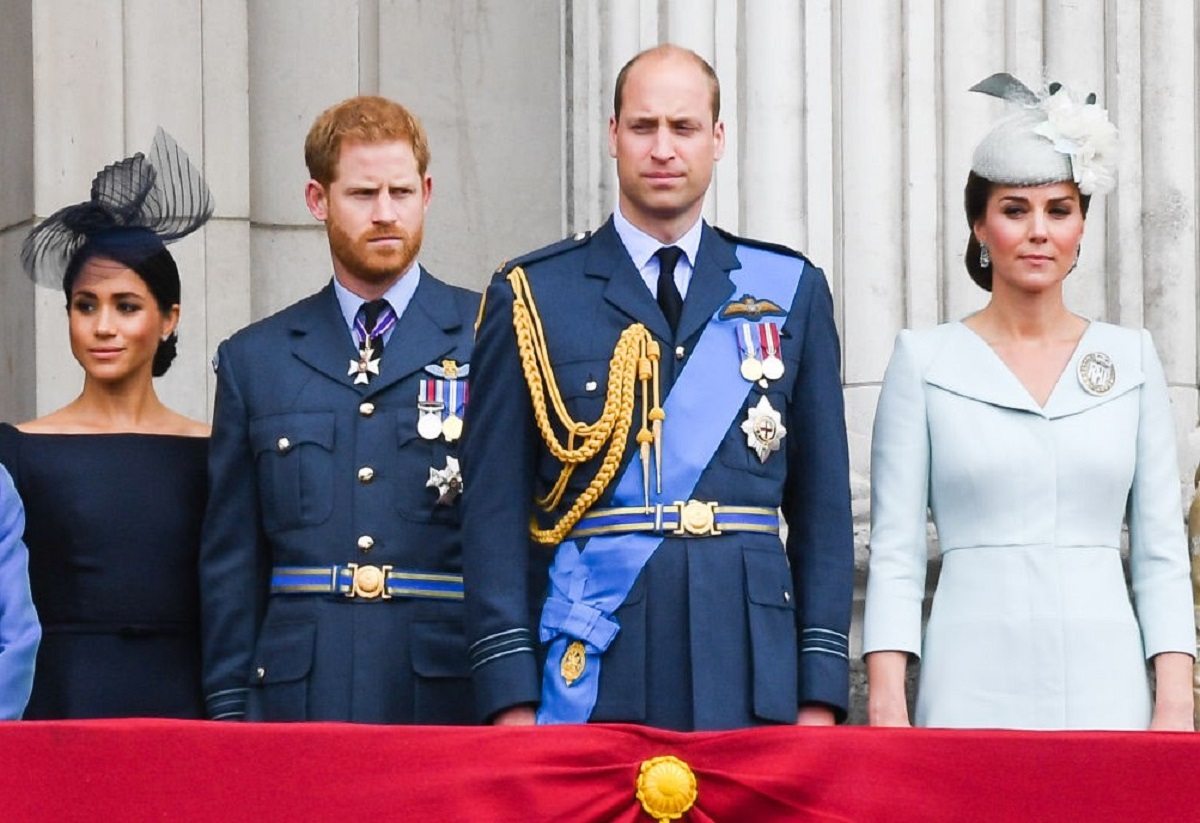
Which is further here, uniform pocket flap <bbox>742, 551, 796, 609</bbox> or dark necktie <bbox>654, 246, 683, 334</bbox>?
dark necktie <bbox>654, 246, 683, 334</bbox>

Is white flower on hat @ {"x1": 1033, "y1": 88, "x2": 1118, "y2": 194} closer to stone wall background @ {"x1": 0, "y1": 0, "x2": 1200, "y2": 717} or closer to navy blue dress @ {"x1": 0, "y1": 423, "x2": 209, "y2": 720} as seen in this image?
stone wall background @ {"x1": 0, "y1": 0, "x2": 1200, "y2": 717}

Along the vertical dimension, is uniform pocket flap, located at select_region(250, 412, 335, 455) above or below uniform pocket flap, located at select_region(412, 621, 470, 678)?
above

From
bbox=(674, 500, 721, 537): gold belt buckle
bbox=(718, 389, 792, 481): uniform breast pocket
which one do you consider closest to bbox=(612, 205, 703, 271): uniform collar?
bbox=(718, 389, 792, 481): uniform breast pocket

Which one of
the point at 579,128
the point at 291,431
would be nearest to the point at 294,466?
the point at 291,431

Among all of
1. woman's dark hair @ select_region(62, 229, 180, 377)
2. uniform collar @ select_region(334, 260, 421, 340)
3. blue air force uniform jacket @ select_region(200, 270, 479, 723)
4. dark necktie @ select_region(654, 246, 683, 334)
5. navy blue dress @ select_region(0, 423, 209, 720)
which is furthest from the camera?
woman's dark hair @ select_region(62, 229, 180, 377)

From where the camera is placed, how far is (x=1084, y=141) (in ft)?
16.2

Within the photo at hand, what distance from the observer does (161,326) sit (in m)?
5.35

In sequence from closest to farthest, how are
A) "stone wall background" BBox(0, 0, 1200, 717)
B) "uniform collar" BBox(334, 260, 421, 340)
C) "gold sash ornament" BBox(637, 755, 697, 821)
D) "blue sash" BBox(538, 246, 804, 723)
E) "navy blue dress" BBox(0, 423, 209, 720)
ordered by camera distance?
"gold sash ornament" BBox(637, 755, 697, 821) → "blue sash" BBox(538, 246, 804, 723) → "navy blue dress" BBox(0, 423, 209, 720) → "uniform collar" BBox(334, 260, 421, 340) → "stone wall background" BBox(0, 0, 1200, 717)

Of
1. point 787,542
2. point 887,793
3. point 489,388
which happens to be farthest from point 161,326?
point 887,793

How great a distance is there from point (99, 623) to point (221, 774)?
3.46 feet

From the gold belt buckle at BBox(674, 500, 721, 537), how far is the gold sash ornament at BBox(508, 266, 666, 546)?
2.4 inches

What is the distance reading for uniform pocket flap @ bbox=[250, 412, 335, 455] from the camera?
5039 millimetres

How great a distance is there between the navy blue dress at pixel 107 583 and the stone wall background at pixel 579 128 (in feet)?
4.36

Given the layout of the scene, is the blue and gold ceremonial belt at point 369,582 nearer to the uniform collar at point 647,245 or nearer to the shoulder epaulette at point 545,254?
the shoulder epaulette at point 545,254
